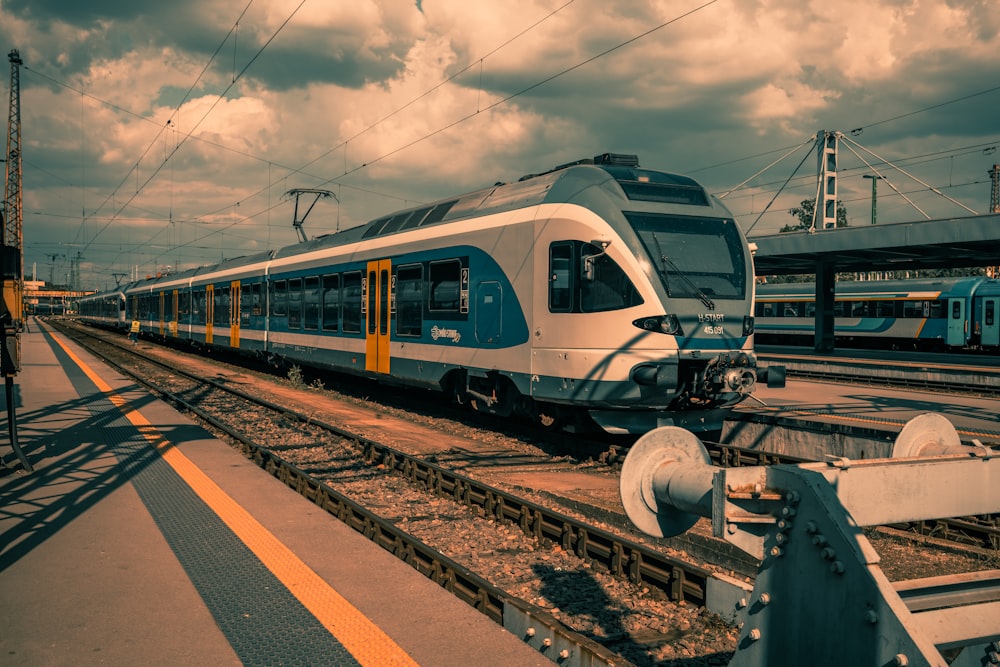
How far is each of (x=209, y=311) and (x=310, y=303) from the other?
1138 centimetres

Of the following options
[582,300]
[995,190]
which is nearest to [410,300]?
[582,300]

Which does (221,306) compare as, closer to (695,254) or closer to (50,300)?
(695,254)

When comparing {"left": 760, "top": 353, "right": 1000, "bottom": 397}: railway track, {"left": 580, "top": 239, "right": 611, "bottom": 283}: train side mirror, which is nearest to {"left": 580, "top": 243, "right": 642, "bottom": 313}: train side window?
{"left": 580, "top": 239, "right": 611, "bottom": 283}: train side mirror

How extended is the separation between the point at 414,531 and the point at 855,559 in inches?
212

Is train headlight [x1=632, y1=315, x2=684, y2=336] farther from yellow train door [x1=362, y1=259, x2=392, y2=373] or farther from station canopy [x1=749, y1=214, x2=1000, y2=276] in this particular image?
station canopy [x1=749, y1=214, x2=1000, y2=276]

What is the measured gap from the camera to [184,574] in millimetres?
5449

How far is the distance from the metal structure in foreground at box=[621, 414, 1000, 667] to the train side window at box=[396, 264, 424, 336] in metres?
10.4

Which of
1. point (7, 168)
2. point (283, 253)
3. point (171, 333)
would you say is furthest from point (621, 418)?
point (7, 168)

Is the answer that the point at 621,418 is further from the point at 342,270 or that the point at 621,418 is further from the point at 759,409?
the point at 342,270


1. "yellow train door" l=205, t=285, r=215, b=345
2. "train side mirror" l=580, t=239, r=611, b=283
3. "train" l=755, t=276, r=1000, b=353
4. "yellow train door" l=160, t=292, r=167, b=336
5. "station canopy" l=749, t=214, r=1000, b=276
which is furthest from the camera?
"yellow train door" l=160, t=292, r=167, b=336

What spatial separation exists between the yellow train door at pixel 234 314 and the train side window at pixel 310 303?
6.45m

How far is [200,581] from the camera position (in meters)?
5.30

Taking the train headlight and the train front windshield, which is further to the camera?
the train front windshield

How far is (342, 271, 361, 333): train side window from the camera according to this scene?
1562 cm
